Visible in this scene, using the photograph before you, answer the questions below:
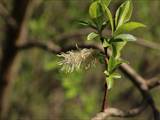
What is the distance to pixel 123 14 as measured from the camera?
0.94m

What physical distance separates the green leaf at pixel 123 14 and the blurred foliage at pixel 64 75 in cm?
175

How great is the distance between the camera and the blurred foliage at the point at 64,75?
3.12 m

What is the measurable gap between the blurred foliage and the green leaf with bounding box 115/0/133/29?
1745mm

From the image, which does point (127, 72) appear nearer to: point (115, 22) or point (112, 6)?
point (115, 22)

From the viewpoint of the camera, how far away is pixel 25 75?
3850 millimetres

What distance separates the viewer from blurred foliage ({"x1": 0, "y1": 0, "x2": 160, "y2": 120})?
3.12 metres

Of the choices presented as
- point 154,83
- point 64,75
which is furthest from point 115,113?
point 64,75

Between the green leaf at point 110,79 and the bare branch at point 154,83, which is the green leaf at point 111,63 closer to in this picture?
the green leaf at point 110,79

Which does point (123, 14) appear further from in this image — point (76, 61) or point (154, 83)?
point (154, 83)

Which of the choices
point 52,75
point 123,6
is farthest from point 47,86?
point 123,6

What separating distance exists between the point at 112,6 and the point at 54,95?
1.67 meters

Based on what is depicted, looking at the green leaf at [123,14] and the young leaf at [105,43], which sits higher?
the green leaf at [123,14]

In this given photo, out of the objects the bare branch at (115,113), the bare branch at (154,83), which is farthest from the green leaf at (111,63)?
the bare branch at (154,83)

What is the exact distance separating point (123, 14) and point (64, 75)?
5.87ft
